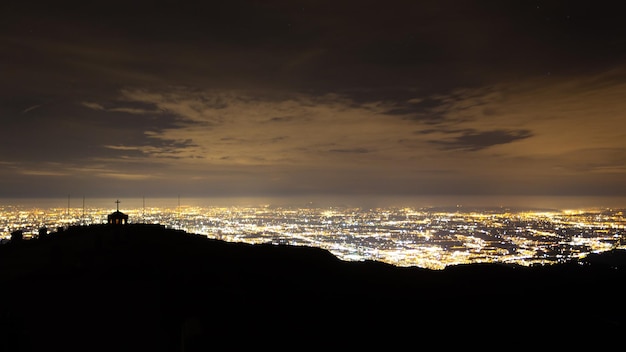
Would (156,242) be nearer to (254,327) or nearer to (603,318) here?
(254,327)

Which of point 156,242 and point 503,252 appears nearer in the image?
point 156,242

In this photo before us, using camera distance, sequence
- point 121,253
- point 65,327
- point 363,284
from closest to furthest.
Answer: point 65,327 < point 121,253 < point 363,284

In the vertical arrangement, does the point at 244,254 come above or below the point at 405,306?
above

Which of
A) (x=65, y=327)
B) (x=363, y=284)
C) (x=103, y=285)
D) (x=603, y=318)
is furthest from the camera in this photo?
(x=363, y=284)

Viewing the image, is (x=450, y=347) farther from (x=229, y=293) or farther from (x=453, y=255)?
(x=453, y=255)

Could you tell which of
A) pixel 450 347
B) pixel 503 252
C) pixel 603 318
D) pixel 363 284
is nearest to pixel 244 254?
pixel 363 284

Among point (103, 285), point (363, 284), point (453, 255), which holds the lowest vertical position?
point (453, 255)

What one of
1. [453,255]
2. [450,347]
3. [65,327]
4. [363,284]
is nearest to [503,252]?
[453,255]
